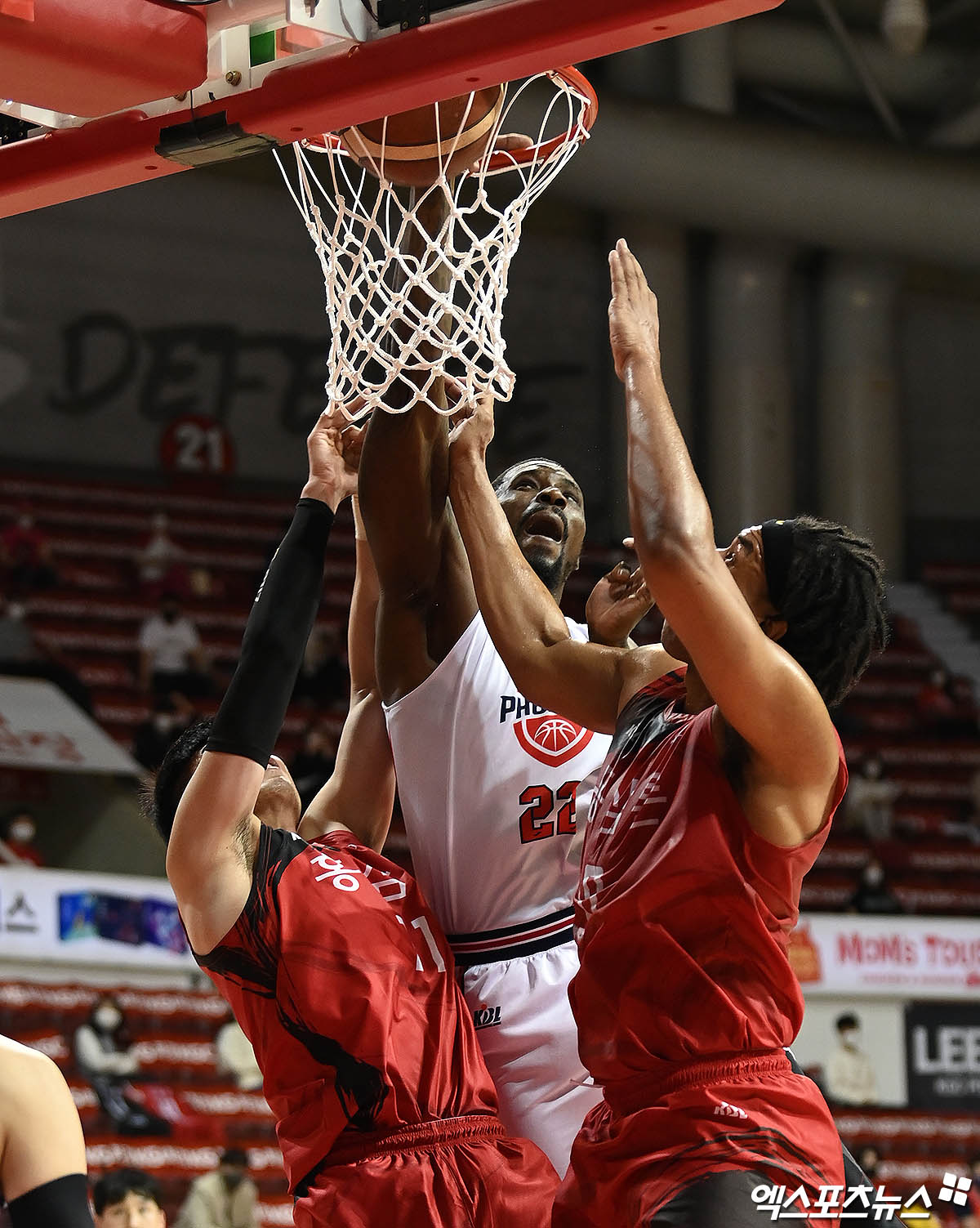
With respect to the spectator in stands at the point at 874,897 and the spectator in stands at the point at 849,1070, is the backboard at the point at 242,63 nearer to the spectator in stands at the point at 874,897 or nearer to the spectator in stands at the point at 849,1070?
the spectator in stands at the point at 849,1070

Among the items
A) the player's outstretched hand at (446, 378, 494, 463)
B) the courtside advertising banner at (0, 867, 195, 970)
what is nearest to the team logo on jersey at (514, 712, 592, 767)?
the player's outstretched hand at (446, 378, 494, 463)

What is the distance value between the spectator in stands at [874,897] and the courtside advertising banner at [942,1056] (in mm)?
765

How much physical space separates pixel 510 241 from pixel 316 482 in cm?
70

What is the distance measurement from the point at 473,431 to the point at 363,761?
797mm

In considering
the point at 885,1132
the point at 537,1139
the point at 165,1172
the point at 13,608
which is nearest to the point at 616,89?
the point at 13,608

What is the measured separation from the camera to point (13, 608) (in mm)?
11320

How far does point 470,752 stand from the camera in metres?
3.50

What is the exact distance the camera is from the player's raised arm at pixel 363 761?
3.70m

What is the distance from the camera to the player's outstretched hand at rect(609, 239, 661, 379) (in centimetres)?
285

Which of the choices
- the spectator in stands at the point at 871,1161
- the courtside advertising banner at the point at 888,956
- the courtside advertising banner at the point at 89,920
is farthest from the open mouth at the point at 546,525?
the spectator in stands at the point at 871,1161

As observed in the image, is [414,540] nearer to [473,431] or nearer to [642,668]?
[473,431]

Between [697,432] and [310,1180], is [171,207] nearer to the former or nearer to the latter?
[697,432]

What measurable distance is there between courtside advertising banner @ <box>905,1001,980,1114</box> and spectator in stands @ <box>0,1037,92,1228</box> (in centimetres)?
859

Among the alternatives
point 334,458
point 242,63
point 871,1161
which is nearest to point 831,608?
point 334,458
